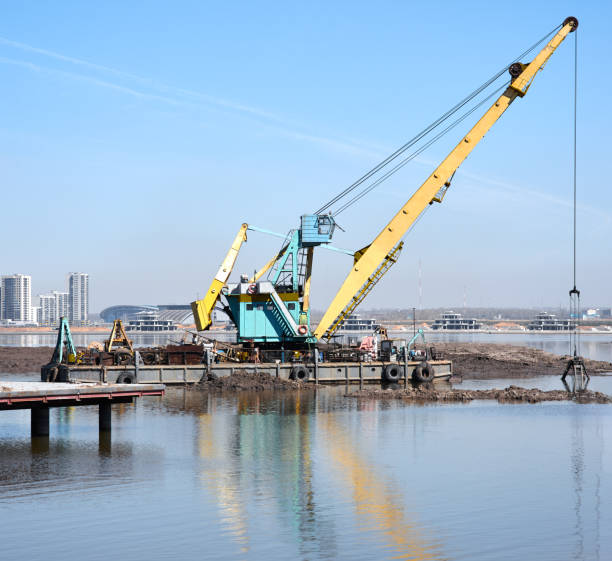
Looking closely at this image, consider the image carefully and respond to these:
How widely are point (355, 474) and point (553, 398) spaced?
78.6 ft

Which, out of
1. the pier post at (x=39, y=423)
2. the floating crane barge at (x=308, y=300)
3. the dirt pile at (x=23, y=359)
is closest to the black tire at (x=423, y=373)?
the floating crane barge at (x=308, y=300)

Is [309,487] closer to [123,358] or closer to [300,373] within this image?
[300,373]

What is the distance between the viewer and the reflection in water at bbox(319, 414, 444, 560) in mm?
19531

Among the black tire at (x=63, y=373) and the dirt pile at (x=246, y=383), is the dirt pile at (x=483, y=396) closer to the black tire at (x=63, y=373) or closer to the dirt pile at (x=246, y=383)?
the dirt pile at (x=246, y=383)

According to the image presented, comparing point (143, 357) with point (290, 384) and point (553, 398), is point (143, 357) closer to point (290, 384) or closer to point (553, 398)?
point (290, 384)

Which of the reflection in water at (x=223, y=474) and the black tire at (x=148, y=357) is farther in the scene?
the black tire at (x=148, y=357)

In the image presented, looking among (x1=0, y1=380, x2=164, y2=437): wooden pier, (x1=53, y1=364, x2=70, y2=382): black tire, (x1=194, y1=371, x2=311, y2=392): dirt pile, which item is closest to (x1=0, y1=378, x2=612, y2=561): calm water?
(x1=0, y1=380, x2=164, y2=437): wooden pier

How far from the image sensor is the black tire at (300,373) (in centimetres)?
5248

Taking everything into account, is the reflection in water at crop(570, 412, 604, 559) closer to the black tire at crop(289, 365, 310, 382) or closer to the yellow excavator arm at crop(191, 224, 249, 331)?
the black tire at crop(289, 365, 310, 382)

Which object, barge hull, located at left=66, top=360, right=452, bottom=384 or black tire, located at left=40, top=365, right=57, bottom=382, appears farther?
barge hull, located at left=66, top=360, right=452, bottom=384

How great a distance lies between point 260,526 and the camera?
21.2 meters

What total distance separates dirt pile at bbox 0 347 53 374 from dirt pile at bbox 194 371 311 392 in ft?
86.7

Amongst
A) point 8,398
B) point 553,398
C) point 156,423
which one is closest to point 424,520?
point 8,398

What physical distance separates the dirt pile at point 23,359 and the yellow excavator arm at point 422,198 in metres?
30.8
